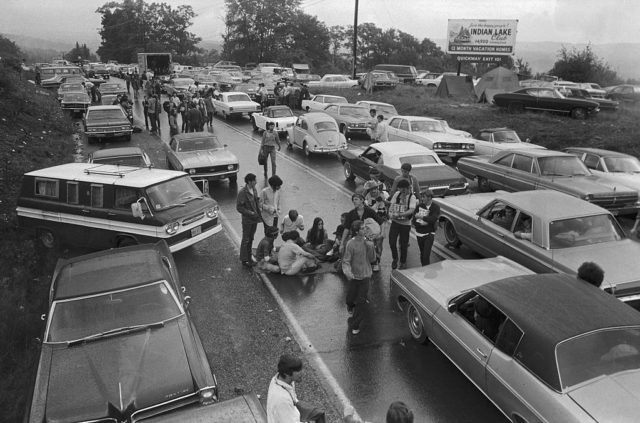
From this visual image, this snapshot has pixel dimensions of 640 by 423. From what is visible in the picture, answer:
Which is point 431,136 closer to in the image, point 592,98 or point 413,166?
point 413,166

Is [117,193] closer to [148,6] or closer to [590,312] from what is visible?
[590,312]

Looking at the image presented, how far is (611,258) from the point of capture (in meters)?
7.04

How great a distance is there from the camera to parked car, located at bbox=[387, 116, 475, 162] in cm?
1656

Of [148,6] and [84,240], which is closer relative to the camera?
[84,240]

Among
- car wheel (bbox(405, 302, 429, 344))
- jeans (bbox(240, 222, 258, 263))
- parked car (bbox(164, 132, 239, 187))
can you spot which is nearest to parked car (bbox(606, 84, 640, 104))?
parked car (bbox(164, 132, 239, 187))

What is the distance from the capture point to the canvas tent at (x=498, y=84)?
29250 mm

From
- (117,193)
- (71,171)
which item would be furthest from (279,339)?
(71,171)

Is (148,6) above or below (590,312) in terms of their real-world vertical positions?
above

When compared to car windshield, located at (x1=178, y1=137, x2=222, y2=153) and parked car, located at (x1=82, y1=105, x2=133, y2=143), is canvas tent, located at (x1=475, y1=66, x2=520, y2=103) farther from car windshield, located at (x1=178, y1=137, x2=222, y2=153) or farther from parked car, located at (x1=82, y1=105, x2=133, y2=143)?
parked car, located at (x1=82, y1=105, x2=133, y2=143)

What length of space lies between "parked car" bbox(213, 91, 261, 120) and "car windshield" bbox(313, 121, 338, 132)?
9.92 m

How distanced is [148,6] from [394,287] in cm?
10081

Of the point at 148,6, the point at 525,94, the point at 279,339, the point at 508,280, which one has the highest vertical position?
the point at 148,6

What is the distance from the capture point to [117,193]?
9.01m

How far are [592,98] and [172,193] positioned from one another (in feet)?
81.3
